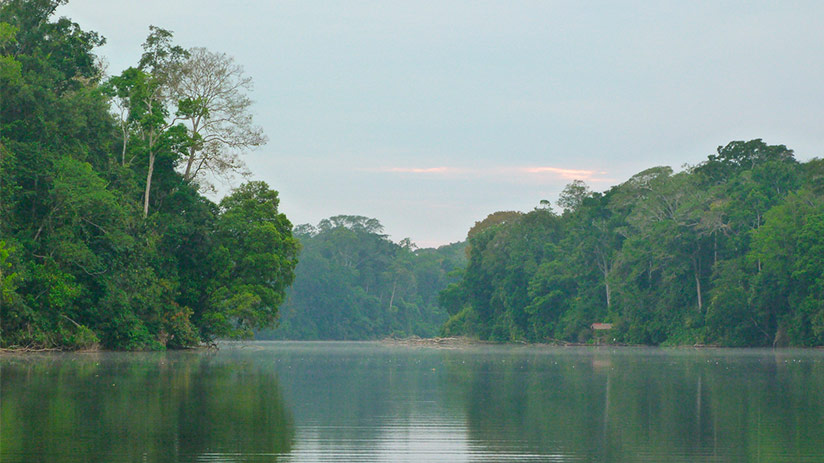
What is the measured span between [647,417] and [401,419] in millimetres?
3217

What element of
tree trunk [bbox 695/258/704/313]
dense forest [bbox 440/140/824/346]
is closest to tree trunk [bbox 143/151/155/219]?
dense forest [bbox 440/140/824/346]

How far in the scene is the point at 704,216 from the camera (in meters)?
64.1

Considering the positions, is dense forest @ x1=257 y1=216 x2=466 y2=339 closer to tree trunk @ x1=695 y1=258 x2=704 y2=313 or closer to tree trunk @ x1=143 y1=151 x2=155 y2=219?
tree trunk @ x1=695 y1=258 x2=704 y2=313

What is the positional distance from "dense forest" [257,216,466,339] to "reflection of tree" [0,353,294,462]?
90288 millimetres

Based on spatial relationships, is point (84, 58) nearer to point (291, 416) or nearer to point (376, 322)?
point (291, 416)

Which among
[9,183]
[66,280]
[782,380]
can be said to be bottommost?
[782,380]

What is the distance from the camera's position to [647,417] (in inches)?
499

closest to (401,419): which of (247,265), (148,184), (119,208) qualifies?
(119,208)

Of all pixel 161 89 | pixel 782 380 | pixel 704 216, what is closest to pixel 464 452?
pixel 782 380

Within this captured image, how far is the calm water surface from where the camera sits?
9.27 metres

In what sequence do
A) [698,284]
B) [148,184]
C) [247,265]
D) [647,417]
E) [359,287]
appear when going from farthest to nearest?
[359,287], [698,284], [247,265], [148,184], [647,417]

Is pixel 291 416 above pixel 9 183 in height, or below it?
below

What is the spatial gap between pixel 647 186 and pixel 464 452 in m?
67.3

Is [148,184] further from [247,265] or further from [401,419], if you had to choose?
[401,419]
